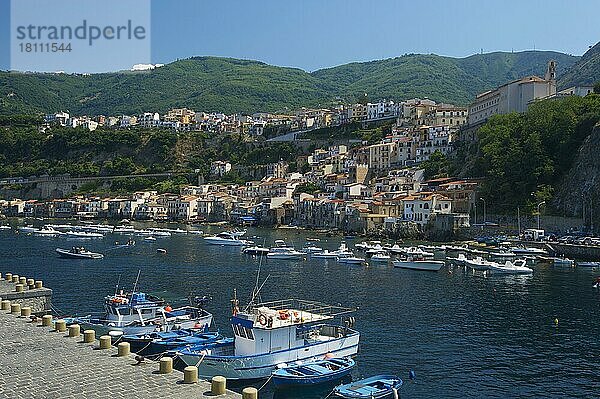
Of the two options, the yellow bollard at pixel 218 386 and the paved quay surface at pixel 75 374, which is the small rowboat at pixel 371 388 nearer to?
the paved quay surface at pixel 75 374

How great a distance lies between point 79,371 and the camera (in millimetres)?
13445

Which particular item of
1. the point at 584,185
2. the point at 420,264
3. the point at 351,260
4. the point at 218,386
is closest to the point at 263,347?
the point at 218,386

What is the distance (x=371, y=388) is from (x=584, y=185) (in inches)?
2076

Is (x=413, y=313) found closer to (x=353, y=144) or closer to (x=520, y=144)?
(x=520, y=144)

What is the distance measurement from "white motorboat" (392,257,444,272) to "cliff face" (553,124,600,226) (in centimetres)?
2182

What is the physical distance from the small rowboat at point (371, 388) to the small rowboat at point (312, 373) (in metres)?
1.01

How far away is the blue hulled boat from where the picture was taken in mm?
24391

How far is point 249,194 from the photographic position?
107750 millimetres

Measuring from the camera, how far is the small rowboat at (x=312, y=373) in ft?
68.5

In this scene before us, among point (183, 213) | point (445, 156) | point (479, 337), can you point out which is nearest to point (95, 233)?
point (183, 213)

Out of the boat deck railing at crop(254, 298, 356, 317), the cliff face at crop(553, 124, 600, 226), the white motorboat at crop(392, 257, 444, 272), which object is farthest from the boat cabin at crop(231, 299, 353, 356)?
the cliff face at crop(553, 124, 600, 226)

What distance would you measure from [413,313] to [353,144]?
9492cm

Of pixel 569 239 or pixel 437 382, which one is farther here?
pixel 569 239

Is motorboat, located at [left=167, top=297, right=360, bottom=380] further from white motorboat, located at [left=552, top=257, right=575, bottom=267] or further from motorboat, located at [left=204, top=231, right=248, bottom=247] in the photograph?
motorboat, located at [left=204, top=231, right=248, bottom=247]
